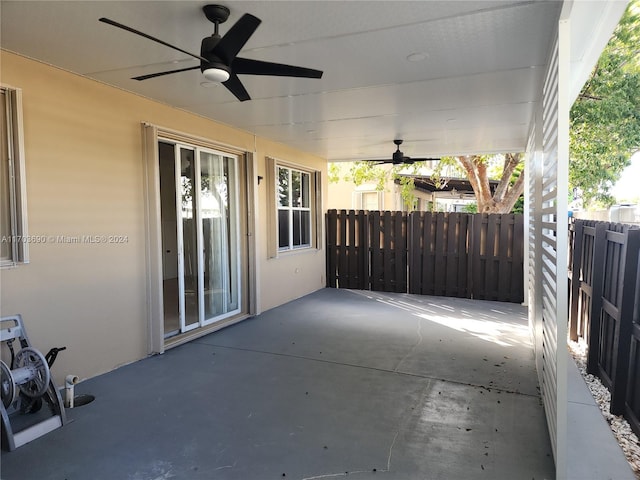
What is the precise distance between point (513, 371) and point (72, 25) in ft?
14.5

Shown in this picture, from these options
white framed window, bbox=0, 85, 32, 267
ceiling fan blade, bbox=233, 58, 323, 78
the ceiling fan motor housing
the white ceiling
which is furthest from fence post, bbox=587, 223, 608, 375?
white framed window, bbox=0, 85, 32, 267

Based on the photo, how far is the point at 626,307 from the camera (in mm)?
2729

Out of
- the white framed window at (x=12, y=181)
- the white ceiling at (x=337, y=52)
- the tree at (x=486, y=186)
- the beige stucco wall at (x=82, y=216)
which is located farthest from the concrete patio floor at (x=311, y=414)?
the tree at (x=486, y=186)

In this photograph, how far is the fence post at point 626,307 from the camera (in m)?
2.71

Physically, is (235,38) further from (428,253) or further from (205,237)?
(428,253)

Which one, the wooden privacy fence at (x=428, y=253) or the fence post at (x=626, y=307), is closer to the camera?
the fence post at (x=626, y=307)

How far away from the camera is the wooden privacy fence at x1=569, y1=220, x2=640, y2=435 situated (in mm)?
2676

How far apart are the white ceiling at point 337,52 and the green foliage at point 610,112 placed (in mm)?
3320

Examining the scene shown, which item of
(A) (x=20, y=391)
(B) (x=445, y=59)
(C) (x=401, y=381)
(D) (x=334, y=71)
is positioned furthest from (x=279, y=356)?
(B) (x=445, y=59)

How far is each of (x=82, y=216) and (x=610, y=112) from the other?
7.92 metres

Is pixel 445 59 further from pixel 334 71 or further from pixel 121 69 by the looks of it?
pixel 121 69

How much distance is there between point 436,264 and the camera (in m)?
7.59

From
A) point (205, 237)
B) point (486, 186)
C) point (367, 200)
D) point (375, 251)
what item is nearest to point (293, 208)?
point (375, 251)

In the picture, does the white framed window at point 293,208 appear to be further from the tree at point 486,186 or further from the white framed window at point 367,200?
the white framed window at point 367,200
